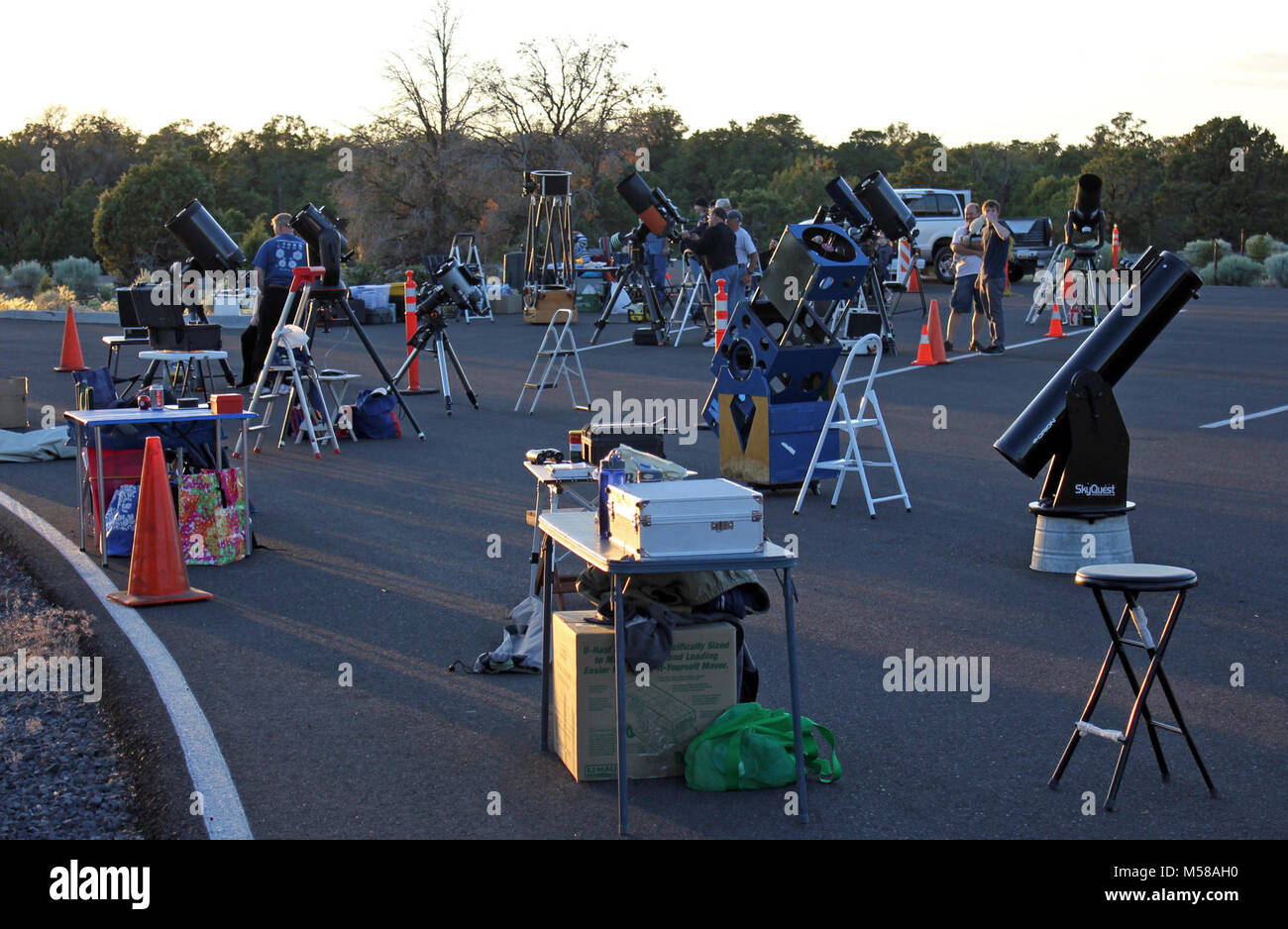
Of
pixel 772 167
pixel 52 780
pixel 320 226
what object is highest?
pixel 772 167

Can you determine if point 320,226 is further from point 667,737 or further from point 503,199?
point 503,199

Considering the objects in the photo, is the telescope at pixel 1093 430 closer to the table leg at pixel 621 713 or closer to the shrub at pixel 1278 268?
the table leg at pixel 621 713

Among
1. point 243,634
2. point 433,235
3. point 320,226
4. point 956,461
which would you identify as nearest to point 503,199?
point 433,235

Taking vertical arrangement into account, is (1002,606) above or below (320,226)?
below

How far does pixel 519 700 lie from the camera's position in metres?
6.25

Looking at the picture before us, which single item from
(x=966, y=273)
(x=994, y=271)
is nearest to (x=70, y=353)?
(x=966, y=273)

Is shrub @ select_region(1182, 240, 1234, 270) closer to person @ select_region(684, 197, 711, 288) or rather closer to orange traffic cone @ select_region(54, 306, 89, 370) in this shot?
person @ select_region(684, 197, 711, 288)

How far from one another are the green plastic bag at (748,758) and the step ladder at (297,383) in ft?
26.8

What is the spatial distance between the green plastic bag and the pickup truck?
107ft

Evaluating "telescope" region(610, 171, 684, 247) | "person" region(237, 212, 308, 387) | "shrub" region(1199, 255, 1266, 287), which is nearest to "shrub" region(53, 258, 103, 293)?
"telescope" region(610, 171, 684, 247)

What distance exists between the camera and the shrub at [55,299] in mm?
35156

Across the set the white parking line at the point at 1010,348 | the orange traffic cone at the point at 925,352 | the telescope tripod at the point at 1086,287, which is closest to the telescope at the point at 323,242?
the white parking line at the point at 1010,348

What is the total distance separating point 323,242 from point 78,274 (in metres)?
31.7

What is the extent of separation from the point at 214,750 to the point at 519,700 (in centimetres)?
136
